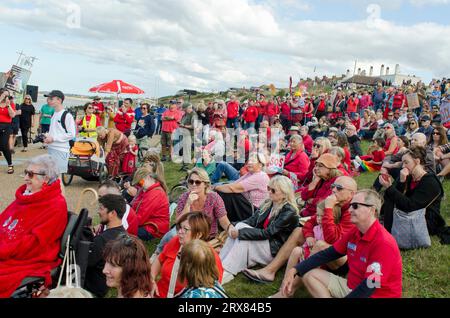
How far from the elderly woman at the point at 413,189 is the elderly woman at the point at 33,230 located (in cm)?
378

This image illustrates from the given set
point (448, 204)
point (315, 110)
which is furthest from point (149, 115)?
point (448, 204)

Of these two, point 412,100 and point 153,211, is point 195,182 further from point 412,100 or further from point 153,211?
point 412,100

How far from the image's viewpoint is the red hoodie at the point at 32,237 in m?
3.89

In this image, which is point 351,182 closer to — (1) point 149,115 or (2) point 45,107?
(1) point 149,115

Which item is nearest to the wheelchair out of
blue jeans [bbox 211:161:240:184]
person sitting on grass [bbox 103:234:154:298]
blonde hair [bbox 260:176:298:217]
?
person sitting on grass [bbox 103:234:154:298]

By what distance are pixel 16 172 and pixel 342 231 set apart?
31.5ft

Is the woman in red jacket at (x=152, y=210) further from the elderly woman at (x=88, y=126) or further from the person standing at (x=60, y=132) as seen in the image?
the elderly woman at (x=88, y=126)

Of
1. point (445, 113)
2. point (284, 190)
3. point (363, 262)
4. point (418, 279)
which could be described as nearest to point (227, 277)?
point (284, 190)

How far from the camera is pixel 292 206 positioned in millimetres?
4879

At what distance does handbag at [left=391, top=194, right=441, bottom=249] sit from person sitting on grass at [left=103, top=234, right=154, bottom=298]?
326 cm

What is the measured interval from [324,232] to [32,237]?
2.92m

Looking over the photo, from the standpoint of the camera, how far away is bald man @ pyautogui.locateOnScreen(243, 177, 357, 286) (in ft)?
13.9

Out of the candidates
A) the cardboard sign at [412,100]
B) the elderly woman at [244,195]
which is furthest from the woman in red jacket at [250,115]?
the elderly woman at [244,195]

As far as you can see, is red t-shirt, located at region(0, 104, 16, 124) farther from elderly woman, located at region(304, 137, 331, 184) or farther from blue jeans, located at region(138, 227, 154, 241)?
elderly woman, located at region(304, 137, 331, 184)
